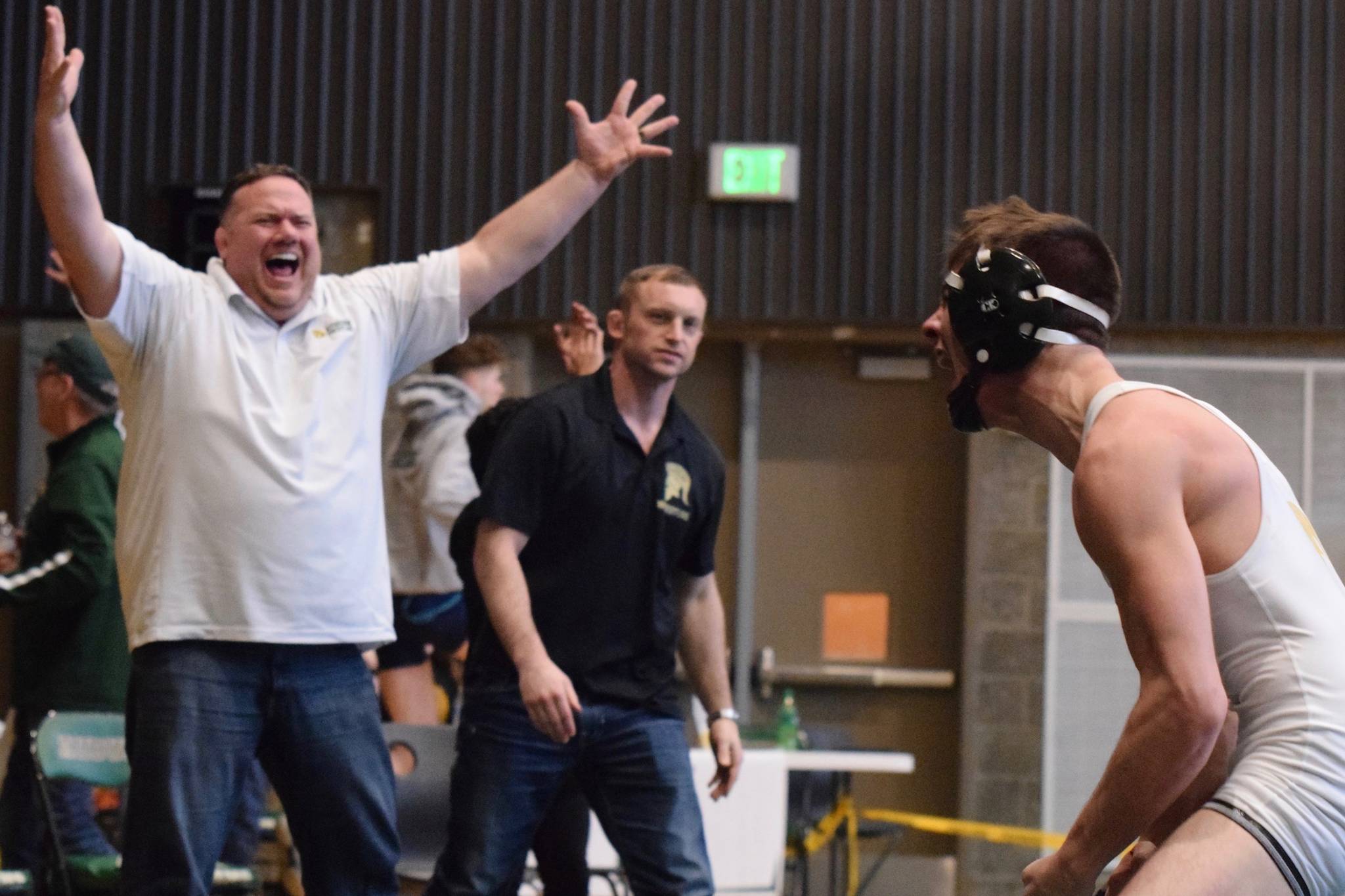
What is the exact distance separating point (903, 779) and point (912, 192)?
2.73 metres

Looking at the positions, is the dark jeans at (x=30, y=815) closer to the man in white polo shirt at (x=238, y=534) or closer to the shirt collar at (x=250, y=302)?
the man in white polo shirt at (x=238, y=534)

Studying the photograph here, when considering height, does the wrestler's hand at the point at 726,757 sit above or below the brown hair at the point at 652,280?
below

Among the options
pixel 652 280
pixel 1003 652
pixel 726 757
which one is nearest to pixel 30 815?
pixel 726 757

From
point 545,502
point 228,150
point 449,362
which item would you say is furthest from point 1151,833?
point 228,150

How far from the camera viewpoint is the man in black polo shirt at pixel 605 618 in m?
3.60

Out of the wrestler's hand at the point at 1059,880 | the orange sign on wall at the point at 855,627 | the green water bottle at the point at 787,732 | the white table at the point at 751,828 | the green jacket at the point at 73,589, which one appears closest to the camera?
the wrestler's hand at the point at 1059,880

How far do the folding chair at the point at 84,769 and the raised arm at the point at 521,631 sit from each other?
1327 millimetres

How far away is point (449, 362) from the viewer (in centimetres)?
580

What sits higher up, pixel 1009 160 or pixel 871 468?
pixel 1009 160

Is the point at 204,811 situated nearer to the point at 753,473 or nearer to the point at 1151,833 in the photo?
the point at 1151,833

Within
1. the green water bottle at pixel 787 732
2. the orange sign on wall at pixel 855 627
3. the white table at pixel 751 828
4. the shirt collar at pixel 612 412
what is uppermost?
the shirt collar at pixel 612 412

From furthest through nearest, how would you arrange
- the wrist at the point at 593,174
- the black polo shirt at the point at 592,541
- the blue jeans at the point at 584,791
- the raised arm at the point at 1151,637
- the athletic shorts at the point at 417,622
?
the athletic shorts at the point at 417,622
the black polo shirt at the point at 592,541
the blue jeans at the point at 584,791
the wrist at the point at 593,174
the raised arm at the point at 1151,637

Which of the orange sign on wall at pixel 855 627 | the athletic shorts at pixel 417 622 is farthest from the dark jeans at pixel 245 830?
the orange sign on wall at pixel 855 627

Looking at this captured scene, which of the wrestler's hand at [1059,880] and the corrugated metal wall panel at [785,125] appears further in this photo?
the corrugated metal wall panel at [785,125]
